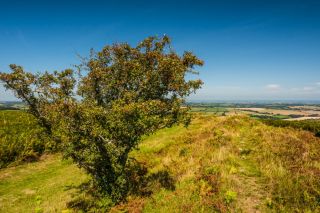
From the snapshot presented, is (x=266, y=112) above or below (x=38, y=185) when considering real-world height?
above

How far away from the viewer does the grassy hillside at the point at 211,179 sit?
35.0 ft

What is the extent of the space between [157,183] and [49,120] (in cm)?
657

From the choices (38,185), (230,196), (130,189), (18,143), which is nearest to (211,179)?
(230,196)

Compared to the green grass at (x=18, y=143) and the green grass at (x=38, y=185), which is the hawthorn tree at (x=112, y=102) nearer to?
the green grass at (x=38, y=185)

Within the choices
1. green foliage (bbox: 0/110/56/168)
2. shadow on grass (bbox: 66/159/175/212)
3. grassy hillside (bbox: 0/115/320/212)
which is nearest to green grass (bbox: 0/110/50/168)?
green foliage (bbox: 0/110/56/168)

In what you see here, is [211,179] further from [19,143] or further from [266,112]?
[266,112]

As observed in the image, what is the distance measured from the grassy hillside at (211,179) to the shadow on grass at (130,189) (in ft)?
0.31

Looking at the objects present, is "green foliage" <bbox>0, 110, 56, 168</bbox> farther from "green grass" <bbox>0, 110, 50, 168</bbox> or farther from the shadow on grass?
the shadow on grass

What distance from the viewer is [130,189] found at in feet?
42.7

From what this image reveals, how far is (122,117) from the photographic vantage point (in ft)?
34.4

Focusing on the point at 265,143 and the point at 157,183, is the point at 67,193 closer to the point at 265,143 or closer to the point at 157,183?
the point at 157,183

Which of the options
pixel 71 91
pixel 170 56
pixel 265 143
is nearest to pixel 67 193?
pixel 71 91

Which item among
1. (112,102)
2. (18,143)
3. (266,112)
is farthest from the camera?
(266,112)

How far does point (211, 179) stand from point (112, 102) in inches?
258
